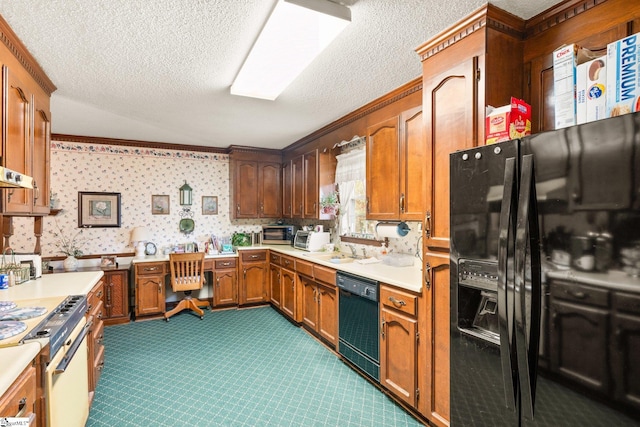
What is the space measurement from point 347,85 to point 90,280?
2.52m

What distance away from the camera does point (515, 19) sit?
170 cm

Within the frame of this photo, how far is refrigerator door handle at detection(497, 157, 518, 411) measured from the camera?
1251mm

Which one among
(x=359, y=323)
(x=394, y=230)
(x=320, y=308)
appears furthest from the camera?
(x=320, y=308)

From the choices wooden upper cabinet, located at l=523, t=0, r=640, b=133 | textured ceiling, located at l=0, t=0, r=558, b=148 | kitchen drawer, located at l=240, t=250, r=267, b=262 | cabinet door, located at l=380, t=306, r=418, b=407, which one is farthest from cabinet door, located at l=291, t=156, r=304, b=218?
wooden upper cabinet, located at l=523, t=0, r=640, b=133

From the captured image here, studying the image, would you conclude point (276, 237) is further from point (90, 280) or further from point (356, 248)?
point (90, 280)

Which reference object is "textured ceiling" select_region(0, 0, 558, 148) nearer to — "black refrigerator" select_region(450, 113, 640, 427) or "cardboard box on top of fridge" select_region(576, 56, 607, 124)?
"cardboard box on top of fridge" select_region(576, 56, 607, 124)

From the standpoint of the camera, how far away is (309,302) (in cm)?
354

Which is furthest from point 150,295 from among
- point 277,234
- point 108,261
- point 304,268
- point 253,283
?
point 304,268

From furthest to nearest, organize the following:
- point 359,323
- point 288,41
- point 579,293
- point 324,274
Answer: point 324,274 → point 359,323 → point 288,41 → point 579,293

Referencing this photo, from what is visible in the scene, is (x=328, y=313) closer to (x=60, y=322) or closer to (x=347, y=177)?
(x=347, y=177)

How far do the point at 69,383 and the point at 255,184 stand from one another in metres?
3.67

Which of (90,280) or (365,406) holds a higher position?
(90,280)

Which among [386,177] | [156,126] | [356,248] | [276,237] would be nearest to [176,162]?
[156,126]

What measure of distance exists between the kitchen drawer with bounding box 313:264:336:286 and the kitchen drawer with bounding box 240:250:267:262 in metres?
1.58
